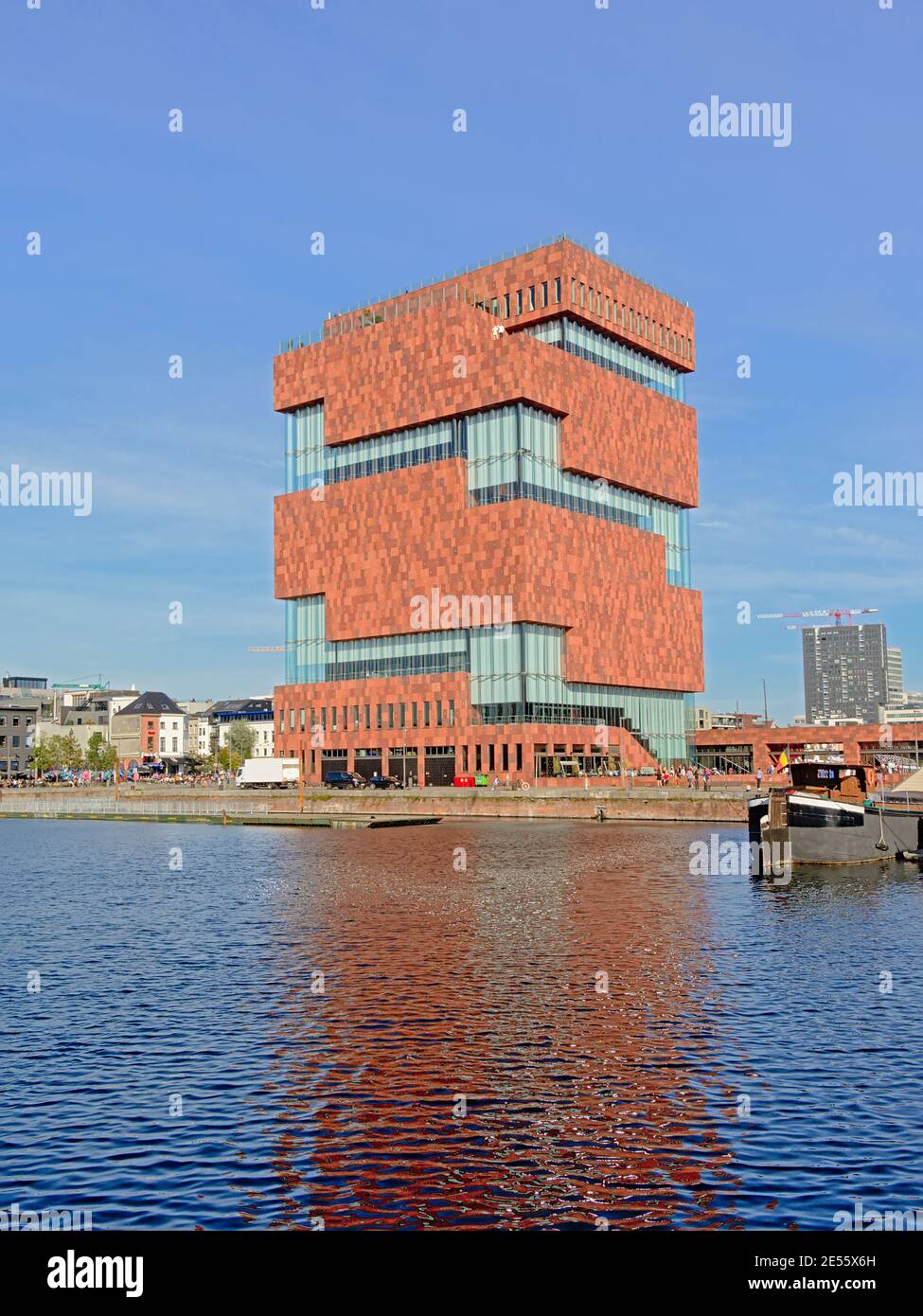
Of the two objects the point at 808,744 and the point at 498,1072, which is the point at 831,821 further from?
the point at 808,744

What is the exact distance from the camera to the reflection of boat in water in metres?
66.8

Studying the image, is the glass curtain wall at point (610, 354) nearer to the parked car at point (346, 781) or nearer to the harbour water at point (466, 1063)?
the parked car at point (346, 781)

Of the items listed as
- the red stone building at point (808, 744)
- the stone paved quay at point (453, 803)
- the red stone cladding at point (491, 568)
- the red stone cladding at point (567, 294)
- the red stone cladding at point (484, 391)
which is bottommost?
the stone paved quay at point (453, 803)

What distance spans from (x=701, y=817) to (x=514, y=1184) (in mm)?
88319

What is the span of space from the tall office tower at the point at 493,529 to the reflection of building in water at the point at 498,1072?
98.8 meters

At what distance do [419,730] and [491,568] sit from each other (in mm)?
22955

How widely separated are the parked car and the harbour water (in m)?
97.0

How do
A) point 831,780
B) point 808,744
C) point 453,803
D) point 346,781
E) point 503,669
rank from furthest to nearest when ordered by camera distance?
1. point 808,744
2. point 346,781
3. point 503,669
4. point 453,803
5. point 831,780

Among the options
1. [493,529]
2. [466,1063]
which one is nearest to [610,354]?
[493,529]

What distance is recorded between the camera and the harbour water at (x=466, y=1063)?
54.7ft

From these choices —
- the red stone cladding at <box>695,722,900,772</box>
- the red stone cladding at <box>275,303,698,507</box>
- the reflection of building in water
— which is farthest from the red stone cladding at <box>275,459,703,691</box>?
the reflection of building in water

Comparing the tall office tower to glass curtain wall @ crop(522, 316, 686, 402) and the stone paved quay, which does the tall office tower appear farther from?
the stone paved quay

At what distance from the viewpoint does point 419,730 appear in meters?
152

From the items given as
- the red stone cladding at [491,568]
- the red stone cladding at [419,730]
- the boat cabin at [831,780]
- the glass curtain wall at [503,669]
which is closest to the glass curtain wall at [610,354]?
the red stone cladding at [491,568]
